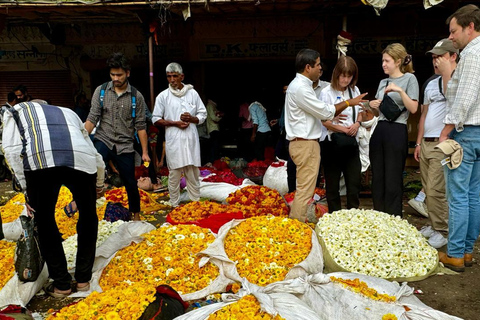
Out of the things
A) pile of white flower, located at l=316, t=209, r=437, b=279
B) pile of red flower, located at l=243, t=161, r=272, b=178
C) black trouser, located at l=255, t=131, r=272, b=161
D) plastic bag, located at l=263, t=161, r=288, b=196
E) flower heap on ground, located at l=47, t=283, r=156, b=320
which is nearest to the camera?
flower heap on ground, located at l=47, t=283, r=156, b=320

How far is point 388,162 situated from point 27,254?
3.90m

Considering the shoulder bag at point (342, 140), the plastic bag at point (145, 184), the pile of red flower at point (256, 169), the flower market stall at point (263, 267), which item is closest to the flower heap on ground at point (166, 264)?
the flower market stall at point (263, 267)

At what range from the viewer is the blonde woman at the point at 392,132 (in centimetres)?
451

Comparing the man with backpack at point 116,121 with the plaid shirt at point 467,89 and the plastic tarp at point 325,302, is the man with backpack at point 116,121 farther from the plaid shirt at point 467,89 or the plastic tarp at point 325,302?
the plaid shirt at point 467,89

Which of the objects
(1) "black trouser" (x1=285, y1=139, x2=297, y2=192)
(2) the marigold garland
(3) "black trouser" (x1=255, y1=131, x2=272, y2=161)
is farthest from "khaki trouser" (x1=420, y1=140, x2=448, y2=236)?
(3) "black trouser" (x1=255, y1=131, x2=272, y2=161)

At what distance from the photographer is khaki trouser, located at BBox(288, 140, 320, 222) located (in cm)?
459

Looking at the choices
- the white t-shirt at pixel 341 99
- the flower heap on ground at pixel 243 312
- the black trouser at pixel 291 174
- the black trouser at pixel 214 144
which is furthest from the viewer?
the black trouser at pixel 214 144

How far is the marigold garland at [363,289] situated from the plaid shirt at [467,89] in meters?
1.77

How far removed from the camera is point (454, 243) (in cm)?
392

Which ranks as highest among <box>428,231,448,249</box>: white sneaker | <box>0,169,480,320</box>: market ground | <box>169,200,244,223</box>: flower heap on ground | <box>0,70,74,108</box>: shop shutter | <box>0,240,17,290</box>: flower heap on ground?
<box>0,70,74,108</box>: shop shutter

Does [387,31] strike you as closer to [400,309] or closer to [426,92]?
[426,92]

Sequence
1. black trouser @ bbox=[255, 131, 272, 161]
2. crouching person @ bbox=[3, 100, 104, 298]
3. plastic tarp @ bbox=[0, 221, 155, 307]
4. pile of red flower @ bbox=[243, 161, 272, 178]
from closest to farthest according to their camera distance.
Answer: crouching person @ bbox=[3, 100, 104, 298], plastic tarp @ bbox=[0, 221, 155, 307], pile of red flower @ bbox=[243, 161, 272, 178], black trouser @ bbox=[255, 131, 272, 161]

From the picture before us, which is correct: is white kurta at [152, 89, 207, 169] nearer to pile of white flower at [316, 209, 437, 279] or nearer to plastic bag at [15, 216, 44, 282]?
pile of white flower at [316, 209, 437, 279]

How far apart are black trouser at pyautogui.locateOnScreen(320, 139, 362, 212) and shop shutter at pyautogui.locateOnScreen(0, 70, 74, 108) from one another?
9183 millimetres
